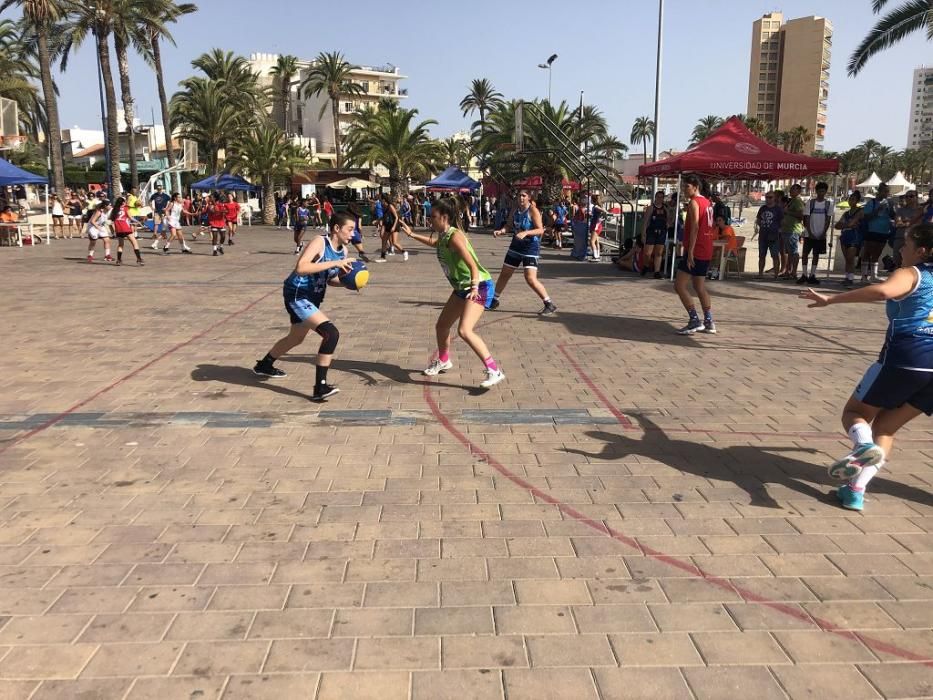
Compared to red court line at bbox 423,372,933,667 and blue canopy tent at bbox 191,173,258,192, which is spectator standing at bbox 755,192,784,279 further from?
blue canopy tent at bbox 191,173,258,192

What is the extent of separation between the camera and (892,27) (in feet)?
56.7

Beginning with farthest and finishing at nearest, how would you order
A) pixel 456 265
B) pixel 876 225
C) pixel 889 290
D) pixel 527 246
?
pixel 876 225 → pixel 527 246 → pixel 456 265 → pixel 889 290

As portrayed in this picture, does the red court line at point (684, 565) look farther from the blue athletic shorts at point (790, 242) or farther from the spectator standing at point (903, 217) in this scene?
the spectator standing at point (903, 217)

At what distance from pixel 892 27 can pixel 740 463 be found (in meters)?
17.5

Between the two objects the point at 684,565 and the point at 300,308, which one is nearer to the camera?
the point at 684,565

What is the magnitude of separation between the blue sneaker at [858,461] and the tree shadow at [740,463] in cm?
25

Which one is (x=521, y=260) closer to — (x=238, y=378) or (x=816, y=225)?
(x=238, y=378)

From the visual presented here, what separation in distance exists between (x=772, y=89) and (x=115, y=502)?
16620cm

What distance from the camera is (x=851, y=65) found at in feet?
59.6

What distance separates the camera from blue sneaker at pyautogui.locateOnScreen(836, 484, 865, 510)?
13.0 feet

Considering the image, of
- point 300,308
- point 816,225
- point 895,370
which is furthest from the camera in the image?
point 816,225

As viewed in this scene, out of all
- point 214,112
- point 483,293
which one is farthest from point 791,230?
point 214,112

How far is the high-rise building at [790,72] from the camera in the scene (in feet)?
447

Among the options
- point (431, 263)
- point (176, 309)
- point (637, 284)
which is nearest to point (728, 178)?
point (637, 284)
